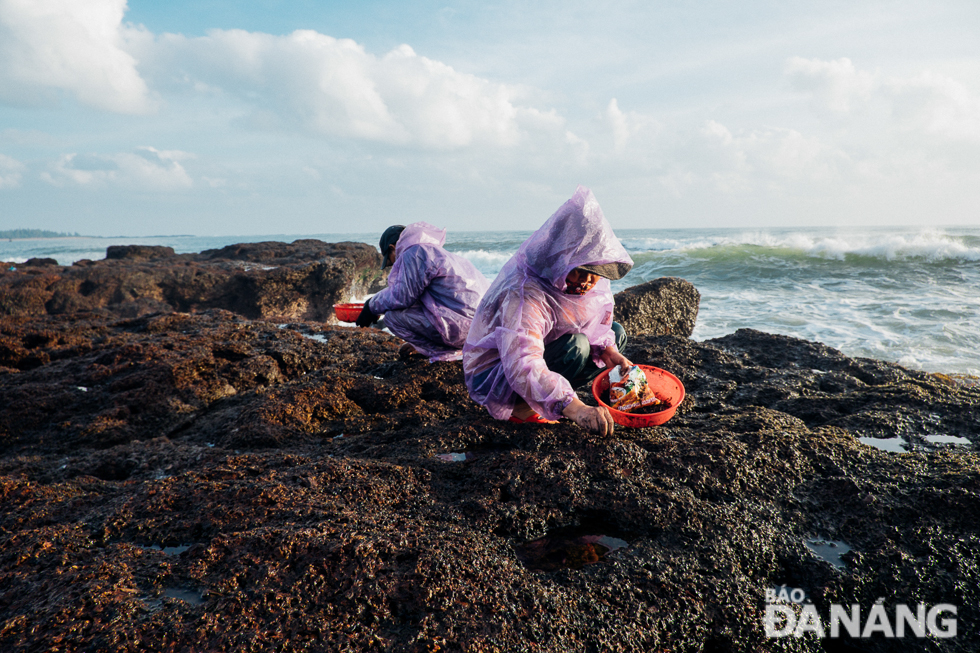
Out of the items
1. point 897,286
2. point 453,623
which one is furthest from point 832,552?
point 897,286

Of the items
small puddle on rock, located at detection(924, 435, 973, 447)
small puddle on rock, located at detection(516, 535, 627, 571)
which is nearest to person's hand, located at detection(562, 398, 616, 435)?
small puddle on rock, located at detection(516, 535, 627, 571)

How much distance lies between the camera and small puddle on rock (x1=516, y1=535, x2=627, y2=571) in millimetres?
1708

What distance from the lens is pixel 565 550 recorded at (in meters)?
1.79

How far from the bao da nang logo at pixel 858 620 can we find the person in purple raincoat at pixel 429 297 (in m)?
2.88

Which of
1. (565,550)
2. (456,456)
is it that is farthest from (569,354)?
(565,550)

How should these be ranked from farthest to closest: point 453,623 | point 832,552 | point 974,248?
point 974,248
point 832,552
point 453,623

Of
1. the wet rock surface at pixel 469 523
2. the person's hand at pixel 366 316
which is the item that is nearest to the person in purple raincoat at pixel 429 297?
the person's hand at pixel 366 316

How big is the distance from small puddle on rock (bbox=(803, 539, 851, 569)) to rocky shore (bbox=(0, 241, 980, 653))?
0.02 metres

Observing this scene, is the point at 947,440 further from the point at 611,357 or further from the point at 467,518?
the point at 467,518

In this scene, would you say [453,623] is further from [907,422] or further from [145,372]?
[145,372]

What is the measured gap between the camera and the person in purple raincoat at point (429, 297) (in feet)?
13.4

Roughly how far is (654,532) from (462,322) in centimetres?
251

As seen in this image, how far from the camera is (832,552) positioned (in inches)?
70.0

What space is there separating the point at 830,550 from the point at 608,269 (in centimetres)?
146
